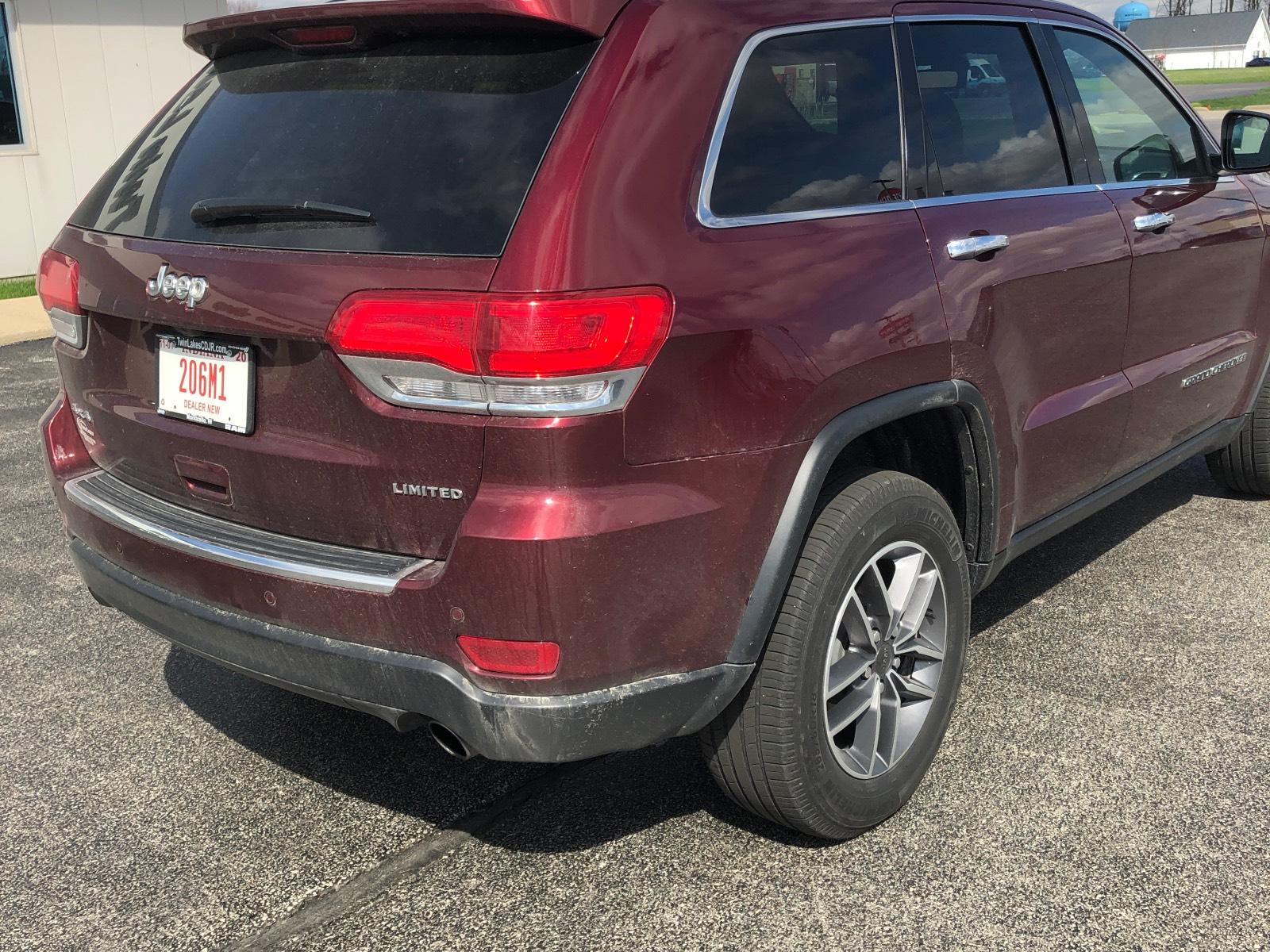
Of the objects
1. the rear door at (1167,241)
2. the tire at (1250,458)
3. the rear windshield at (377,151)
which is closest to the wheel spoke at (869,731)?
the rear windshield at (377,151)

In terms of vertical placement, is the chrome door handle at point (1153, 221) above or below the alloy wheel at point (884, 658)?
above

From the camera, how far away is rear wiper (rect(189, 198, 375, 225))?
2.39 m

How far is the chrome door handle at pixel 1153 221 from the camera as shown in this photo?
145 inches

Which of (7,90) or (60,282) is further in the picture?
(7,90)

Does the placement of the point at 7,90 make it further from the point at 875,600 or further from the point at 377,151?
the point at 875,600

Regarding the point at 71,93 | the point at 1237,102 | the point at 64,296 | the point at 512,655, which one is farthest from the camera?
the point at 1237,102

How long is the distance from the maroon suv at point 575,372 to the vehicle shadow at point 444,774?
361 mm

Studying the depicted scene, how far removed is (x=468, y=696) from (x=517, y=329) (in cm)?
68

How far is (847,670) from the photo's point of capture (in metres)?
2.81

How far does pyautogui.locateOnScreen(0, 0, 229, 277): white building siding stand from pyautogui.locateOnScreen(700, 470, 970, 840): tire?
35.5 ft

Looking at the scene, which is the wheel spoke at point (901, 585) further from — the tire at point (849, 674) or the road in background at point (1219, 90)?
the road in background at point (1219, 90)

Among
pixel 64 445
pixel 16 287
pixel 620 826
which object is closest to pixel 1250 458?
pixel 620 826

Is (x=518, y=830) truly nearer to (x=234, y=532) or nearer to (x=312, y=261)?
(x=234, y=532)

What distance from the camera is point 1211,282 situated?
4.18m
